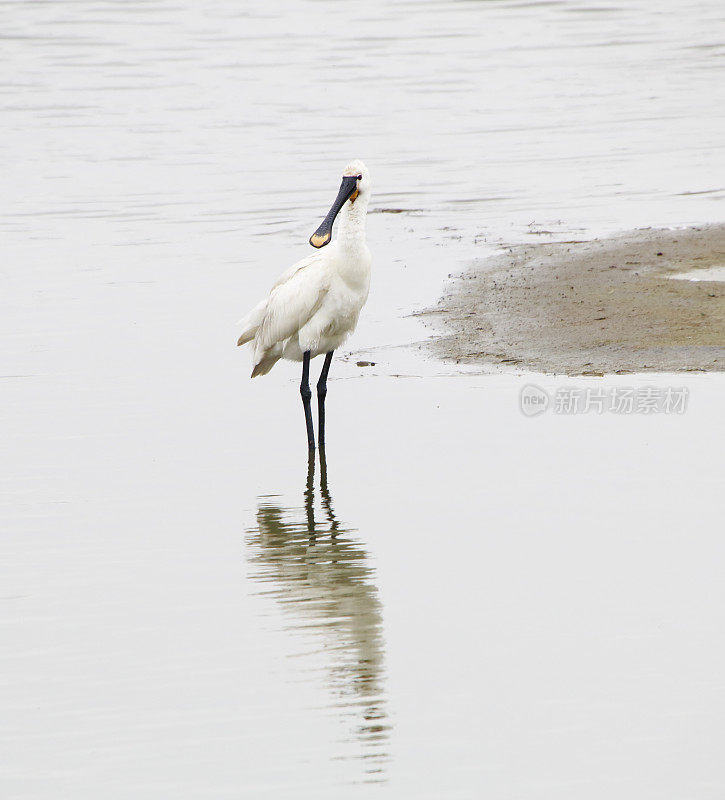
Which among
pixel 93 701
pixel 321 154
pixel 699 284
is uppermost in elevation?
pixel 321 154

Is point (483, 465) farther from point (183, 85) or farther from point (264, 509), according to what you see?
point (183, 85)

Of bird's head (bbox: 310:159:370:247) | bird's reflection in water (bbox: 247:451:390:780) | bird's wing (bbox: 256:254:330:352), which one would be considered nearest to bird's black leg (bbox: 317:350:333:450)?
bird's wing (bbox: 256:254:330:352)

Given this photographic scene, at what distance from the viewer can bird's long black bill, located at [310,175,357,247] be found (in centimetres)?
825

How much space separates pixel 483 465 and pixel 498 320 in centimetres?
348

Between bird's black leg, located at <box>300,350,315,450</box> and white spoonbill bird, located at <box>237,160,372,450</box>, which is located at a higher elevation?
white spoonbill bird, located at <box>237,160,372,450</box>

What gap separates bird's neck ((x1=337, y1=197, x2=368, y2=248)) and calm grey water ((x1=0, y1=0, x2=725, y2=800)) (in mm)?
1056

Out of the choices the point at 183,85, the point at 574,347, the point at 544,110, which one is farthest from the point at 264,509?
the point at 183,85

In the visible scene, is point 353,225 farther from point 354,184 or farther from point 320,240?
point 320,240

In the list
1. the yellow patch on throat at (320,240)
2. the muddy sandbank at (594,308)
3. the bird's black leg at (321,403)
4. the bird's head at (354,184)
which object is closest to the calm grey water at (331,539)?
the bird's black leg at (321,403)

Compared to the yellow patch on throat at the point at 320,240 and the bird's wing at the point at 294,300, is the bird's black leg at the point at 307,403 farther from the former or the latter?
the yellow patch on throat at the point at 320,240

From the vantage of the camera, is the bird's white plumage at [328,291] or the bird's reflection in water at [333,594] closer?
the bird's reflection in water at [333,594]

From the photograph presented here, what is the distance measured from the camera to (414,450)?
7.80 m

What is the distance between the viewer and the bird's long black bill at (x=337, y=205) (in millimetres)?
8250

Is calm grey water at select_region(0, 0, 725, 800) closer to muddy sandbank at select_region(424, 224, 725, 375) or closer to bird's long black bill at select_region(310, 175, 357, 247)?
muddy sandbank at select_region(424, 224, 725, 375)
